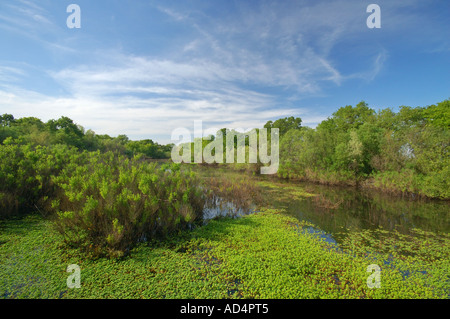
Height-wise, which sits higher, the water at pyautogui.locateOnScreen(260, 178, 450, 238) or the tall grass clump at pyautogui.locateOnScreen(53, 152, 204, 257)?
the tall grass clump at pyautogui.locateOnScreen(53, 152, 204, 257)

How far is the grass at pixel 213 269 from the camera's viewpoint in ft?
12.5

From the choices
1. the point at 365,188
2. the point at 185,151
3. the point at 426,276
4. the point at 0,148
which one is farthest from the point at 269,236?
the point at 185,151

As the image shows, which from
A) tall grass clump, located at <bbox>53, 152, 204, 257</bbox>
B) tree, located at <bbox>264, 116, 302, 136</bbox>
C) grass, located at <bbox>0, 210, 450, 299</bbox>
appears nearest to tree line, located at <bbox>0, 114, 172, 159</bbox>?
tall grass clump, located at <bbox>53, 152, 204, 257</bbox>

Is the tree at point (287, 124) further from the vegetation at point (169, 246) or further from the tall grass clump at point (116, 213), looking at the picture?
the tall grass clump at point (116, 213)

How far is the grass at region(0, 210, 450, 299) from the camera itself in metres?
3.80

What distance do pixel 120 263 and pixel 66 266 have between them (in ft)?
3.62

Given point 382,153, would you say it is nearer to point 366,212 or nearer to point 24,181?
point 366,212

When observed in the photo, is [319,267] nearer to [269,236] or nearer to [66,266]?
[269,236]

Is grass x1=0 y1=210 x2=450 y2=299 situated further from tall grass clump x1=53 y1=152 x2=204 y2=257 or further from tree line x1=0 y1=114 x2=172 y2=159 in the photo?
tree line x1=0 y1=114 x2=172 y2=159

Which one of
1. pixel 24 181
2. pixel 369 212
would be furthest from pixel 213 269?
pixel 369 212

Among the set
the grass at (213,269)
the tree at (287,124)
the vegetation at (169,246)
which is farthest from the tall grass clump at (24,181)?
the tree at (287,124)

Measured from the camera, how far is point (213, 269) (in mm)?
4594

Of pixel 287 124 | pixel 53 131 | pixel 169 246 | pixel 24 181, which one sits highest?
pixel 287 124

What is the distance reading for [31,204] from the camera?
761 centimetres
